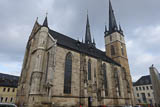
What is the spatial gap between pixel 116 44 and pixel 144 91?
69.7ft

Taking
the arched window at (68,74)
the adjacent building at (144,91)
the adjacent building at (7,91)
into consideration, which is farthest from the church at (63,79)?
the adjacent building at (7,91)

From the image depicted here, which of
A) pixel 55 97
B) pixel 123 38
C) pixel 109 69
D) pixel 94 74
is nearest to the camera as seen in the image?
pixel 55 97

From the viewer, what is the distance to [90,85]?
2056cm

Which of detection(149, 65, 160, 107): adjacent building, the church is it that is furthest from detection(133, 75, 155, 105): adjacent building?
detection(149, 65, 160, 107): adjacent building

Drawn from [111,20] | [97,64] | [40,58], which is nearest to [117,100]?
[97,64]

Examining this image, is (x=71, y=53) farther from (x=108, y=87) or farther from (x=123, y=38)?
(x=123, y=38)

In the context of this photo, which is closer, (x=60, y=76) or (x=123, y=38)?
(x=60, y=76)

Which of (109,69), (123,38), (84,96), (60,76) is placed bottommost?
(84,96)

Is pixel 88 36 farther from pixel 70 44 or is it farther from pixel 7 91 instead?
pixel 7 91

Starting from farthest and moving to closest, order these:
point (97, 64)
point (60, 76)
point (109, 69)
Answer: point (109, 69)
point (97, 64)
point (60, 76)

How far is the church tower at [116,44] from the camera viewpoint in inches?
1304

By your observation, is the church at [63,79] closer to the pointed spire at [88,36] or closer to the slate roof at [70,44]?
the slate roof at [70,44]

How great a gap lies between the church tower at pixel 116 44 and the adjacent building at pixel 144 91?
11.3 m

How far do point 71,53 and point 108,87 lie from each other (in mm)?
12135
